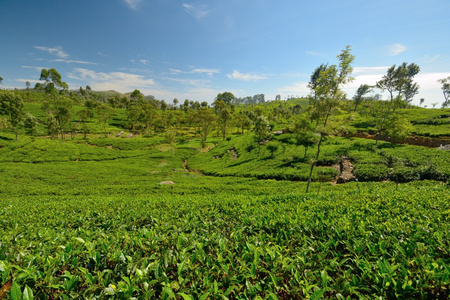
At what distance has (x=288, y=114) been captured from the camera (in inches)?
3927

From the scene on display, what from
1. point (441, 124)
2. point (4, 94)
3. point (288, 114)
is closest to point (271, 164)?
point (441, 124)

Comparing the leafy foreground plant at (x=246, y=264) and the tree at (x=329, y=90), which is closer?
the leafy foreground plant at (x=246, y=264)

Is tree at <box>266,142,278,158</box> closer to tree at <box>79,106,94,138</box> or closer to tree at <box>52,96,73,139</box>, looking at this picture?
tree at <box>52,96,73,139</box>

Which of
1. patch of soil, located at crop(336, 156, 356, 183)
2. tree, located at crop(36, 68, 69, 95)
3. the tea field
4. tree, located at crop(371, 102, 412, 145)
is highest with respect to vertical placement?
tree, located at crop(36, 68, 69, 95)

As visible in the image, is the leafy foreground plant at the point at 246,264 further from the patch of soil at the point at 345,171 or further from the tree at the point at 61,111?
the tree at the point at 61,111

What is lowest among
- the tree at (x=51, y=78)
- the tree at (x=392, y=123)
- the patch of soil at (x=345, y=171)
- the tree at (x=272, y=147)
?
the patch of soil at (x=345, y=171)

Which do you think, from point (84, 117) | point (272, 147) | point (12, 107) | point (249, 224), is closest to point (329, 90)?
point (249, 224)

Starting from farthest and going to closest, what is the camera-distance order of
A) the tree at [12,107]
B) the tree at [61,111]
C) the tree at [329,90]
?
the tree at [61,111], the tree at [12,107], the tree at [329,90]

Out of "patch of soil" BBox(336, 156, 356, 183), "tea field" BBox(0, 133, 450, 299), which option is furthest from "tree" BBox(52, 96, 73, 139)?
"patch of soil" BBox(336, 156, 356, 183)

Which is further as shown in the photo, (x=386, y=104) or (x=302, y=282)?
(x=386, y=104)

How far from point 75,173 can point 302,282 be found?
42.2 meters

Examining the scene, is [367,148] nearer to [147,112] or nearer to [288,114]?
[288,114]

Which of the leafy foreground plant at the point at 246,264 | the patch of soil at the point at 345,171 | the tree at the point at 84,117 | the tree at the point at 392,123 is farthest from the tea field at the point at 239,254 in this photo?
the tree at the point at 84,117

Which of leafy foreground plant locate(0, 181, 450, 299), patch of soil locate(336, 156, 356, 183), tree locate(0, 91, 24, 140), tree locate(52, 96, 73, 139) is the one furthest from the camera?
tree locate(52, 96, 73, 139)
